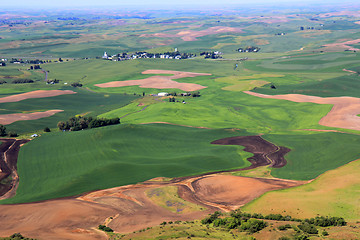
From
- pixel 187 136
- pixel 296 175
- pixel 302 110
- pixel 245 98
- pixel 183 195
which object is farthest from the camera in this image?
pixel 245 98

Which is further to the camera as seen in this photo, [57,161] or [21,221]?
[57,161]

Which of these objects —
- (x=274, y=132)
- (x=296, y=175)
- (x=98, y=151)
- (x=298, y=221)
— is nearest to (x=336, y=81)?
(x=274, y=132)

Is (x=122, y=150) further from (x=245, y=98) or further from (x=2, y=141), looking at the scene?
(x=245, y=98)

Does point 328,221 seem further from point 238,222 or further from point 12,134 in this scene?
point 12,134

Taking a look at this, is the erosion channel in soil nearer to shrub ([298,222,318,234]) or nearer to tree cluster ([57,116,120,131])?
shrub ([298,222,318,234])

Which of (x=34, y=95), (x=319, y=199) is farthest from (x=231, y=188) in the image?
(x=34, y=95)

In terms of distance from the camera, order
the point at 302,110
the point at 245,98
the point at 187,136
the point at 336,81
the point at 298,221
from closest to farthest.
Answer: the point at 298,221 → the point at 187,136 → the point at 302,110 → the point at 245,98 → the point at 336,81
